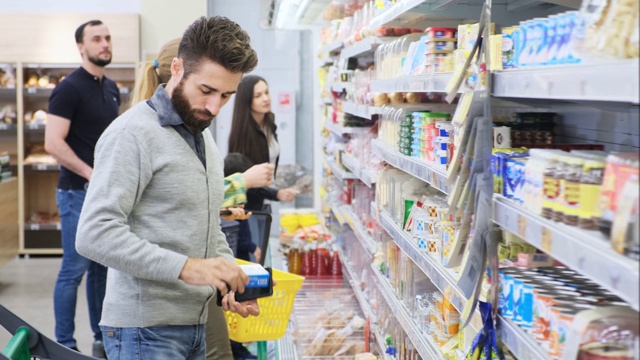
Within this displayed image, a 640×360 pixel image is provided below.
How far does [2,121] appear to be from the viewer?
31.1 ft

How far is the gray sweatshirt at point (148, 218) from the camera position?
2350 mm

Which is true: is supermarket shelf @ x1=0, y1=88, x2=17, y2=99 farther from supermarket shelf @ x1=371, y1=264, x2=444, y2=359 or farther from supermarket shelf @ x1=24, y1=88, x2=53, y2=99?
supermarket shelf @ x1=371, y1=264, x2=444, y2=359

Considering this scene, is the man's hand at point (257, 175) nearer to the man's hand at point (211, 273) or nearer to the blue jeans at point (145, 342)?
the blue jeans at point (145, 342)

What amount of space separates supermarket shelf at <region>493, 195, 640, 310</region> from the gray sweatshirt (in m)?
1.00

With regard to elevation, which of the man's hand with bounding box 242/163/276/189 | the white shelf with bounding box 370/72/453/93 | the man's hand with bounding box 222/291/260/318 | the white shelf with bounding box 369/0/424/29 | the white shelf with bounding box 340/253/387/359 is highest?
the white shelf with bounding box 369/0/424/29

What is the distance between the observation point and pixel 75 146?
5441 millimetres

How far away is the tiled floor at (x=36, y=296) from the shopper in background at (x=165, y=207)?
3272 millimetres

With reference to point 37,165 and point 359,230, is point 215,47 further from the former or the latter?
point 37,165

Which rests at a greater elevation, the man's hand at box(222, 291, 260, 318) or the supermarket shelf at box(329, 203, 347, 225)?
the man's hand at box(222, 291, 260, 318)

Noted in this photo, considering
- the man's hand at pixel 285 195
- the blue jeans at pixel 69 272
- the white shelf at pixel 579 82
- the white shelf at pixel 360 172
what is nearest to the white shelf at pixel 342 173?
the white shelf at pixel 360 172

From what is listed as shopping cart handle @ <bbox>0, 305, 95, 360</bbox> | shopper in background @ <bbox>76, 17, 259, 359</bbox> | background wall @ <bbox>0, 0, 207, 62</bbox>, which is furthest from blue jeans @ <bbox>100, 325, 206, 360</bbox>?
background wall @ <bbox>0, 0, 207, 62</bbox>

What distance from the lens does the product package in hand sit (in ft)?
8.77

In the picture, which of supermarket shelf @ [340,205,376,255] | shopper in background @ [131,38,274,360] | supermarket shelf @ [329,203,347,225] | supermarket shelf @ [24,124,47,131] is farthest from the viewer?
supermarket shelf @ [24,124,47,131]

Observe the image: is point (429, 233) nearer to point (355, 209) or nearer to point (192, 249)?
point (192, 249)
